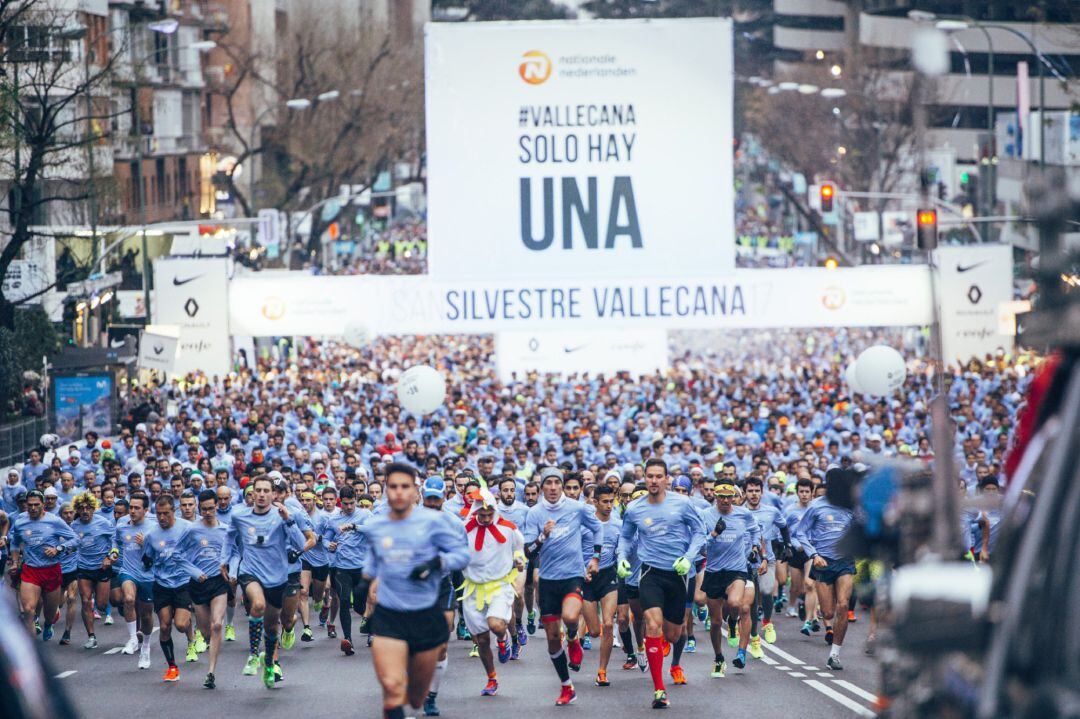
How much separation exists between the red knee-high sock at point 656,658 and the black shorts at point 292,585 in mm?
3204

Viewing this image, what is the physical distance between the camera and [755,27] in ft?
431

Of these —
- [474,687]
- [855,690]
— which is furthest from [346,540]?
[855,690]

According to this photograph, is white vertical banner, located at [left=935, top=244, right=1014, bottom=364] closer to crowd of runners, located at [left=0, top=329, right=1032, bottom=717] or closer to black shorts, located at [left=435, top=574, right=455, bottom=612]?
crowd of runners, located at [left=0, top=329, right=1032, bottom=717]

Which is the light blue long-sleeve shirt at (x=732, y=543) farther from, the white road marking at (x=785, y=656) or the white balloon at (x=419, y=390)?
the white balloon at (x=419, y=390)

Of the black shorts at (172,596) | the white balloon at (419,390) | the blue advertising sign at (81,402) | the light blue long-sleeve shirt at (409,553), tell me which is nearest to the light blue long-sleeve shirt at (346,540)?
the black shorts at (172,596)

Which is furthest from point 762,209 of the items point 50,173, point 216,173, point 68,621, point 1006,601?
point 1006,601

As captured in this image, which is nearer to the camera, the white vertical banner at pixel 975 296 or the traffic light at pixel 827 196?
the white vertical banner at pixel 975 296

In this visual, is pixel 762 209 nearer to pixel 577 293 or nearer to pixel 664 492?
pixel 577 293

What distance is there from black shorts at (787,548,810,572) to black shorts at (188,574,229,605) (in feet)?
18.5

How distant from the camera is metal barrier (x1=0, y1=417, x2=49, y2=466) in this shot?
31438 mm

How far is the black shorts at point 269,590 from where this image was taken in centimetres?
1457

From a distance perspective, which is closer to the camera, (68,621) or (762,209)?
(68,621)

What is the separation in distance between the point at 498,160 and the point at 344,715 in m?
18.0

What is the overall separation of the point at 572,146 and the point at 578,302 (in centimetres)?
241
